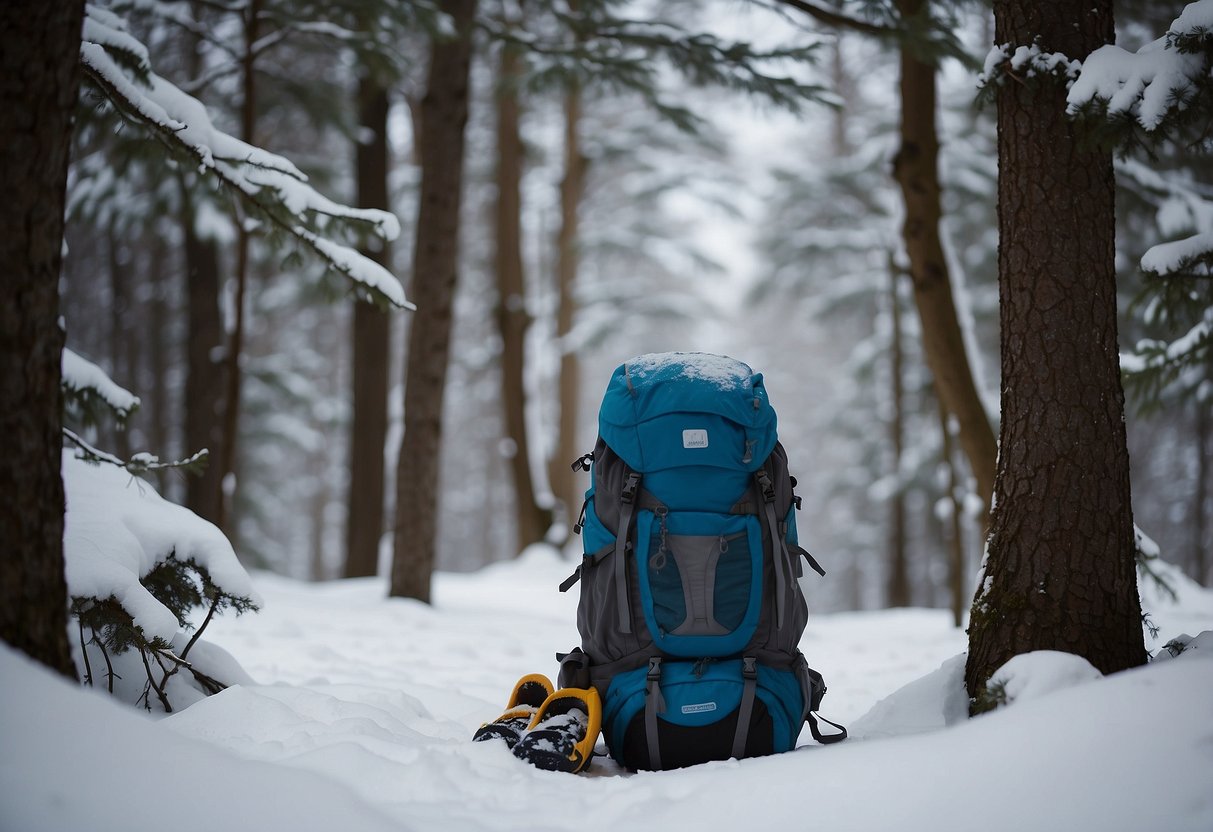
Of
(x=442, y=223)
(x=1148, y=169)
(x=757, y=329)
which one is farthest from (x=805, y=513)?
(x=442, y=223)

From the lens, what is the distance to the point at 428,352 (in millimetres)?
6625

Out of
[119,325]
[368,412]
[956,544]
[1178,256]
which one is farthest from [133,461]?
[119,325]

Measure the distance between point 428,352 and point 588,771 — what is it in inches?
174

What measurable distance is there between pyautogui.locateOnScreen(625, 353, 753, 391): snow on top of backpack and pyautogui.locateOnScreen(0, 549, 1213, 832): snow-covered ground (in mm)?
1204

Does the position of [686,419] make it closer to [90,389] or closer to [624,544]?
[624,544]

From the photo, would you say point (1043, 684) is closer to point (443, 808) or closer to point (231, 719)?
point (443, 808)

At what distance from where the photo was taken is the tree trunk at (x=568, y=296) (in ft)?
40.0

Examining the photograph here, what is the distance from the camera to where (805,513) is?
2722cm

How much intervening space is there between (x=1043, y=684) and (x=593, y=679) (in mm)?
1371

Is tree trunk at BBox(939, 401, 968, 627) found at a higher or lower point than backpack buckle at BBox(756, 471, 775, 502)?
lower

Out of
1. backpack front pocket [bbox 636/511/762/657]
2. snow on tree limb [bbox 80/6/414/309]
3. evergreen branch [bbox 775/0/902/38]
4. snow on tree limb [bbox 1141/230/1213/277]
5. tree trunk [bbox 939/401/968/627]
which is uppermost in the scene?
evergreen branch [bbox 775/0/902/38]

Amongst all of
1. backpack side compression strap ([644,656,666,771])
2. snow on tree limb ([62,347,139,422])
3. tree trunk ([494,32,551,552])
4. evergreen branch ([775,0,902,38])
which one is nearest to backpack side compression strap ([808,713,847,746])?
backpack side compression strap ([644,656,666,771])

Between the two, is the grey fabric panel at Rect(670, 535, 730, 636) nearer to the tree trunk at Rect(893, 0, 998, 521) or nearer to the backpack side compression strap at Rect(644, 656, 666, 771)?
the backpack side compression strap at Rect(644, 656, 666, 771)

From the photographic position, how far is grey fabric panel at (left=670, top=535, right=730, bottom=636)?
8.96 ft
